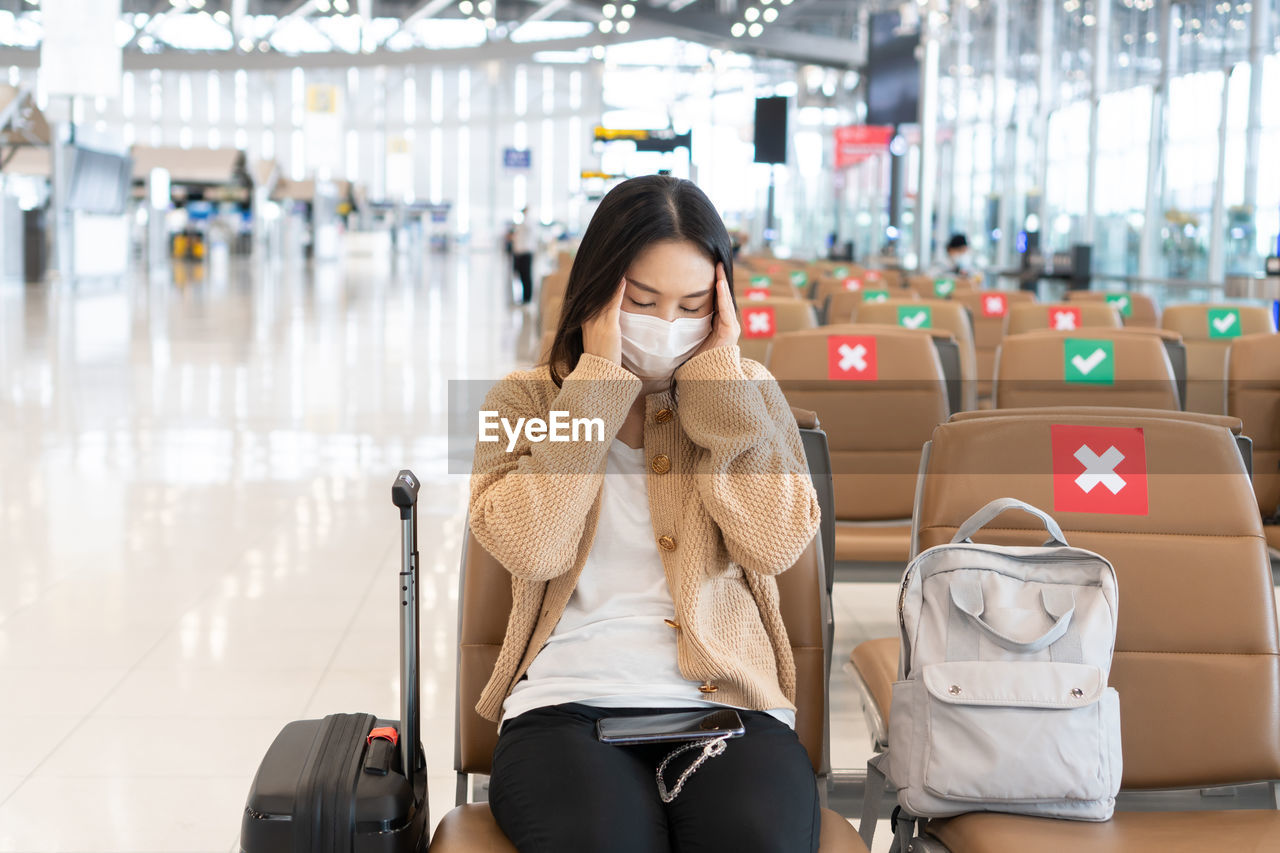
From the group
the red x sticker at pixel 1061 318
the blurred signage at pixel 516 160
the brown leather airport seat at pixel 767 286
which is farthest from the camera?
the blurred signage at pixel 516 160

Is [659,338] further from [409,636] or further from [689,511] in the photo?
[409,636]

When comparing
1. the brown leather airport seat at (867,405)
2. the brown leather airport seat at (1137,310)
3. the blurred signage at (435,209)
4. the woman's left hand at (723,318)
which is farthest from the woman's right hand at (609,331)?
the blurred signage at (435,209)

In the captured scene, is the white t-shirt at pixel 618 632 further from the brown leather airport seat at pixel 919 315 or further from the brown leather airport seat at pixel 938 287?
the brown leather airport seat at pixel 938 287

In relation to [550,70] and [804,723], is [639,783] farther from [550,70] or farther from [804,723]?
[550,70]

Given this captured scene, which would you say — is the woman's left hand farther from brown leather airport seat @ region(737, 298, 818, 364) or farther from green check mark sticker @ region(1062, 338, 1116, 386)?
brown leather airport seat @ region(737, 298, 818, 364)

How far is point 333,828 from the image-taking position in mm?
1567

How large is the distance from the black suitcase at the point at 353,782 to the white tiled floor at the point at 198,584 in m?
1.00

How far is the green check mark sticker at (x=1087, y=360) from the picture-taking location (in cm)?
378

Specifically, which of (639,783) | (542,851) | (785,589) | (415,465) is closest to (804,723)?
(785,589)

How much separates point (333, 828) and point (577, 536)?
51 centimetres

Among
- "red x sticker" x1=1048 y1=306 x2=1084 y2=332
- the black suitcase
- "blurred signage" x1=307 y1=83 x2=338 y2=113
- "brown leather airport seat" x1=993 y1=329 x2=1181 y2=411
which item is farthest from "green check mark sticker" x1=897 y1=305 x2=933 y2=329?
"blurred signage" x1=307 y1=83 x2=338 y2=113

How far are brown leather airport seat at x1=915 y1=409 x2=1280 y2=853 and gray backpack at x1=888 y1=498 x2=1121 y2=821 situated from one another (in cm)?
13

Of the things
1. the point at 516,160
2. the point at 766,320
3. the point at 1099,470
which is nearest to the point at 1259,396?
the point at 766,320

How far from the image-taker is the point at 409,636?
1729 millimetres
